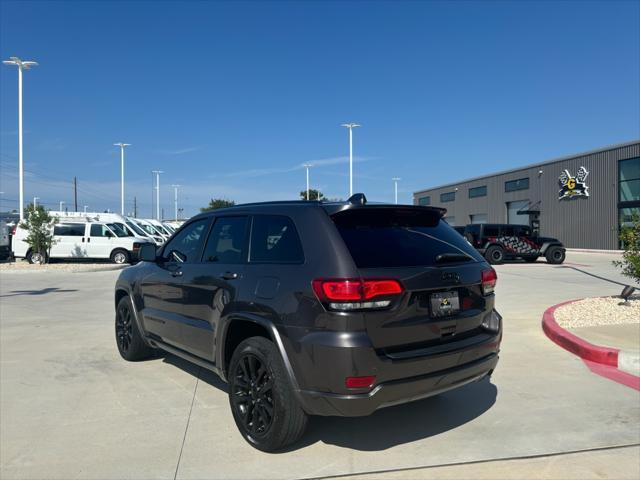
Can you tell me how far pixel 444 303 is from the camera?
351 centimetres

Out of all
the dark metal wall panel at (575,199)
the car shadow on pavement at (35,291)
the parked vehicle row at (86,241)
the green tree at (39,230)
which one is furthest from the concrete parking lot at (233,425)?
the dark metal wall panel at (575,199)

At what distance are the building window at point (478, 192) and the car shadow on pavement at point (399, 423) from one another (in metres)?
48.4

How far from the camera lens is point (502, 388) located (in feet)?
16.4

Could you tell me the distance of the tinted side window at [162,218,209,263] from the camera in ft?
15.4

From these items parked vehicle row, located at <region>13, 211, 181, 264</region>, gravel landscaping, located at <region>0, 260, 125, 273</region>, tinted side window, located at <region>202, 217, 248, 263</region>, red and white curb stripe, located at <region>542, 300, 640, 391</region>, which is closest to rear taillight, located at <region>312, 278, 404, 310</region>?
tinted side window, located at <region>202, 217, 248, 263</region>

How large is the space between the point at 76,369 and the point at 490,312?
4480 mm

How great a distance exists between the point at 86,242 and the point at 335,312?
2145 cm

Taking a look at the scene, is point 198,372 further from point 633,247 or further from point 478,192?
point 478,192

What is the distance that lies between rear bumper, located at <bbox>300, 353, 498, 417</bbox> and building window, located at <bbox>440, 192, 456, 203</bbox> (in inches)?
2175

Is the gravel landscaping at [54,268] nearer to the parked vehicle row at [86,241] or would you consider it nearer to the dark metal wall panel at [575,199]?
the parked vehicle row at [86,241]

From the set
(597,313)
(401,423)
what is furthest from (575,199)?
A: (401,423)

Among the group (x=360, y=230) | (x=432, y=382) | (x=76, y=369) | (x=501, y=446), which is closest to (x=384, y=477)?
(x=432, y=382)

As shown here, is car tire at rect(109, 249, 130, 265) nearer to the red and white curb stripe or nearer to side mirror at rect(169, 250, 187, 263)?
side mirror at rect(169, 250, 187, 263)

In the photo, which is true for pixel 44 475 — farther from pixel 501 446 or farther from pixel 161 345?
pixel 501 446
